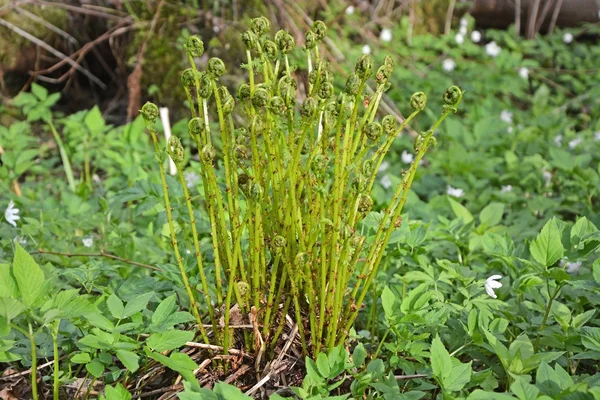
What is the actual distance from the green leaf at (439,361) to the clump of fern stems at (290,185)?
0.69 ft

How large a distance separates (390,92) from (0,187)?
2961mm

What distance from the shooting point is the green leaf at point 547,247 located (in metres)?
1.57

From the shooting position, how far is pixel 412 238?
191 cm

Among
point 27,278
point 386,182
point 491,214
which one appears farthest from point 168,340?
point 386,182

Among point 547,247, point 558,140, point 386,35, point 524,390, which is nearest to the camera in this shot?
point 524,390

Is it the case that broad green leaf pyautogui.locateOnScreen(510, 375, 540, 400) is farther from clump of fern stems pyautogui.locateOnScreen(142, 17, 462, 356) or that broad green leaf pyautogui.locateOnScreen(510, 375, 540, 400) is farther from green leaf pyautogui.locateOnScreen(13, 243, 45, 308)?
green leaf pyautogui.locateOnScreen(13, 243, 45, 308)

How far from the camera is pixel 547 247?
1583mm

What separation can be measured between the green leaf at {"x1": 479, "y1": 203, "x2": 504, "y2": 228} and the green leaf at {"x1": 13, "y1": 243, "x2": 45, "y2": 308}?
1.66 m

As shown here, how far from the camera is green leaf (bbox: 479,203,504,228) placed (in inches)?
94.5

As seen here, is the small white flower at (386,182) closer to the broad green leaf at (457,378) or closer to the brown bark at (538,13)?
the broad green leaf at (457,378)

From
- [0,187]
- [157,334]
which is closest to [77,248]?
[0,187]

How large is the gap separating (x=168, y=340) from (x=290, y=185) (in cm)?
45

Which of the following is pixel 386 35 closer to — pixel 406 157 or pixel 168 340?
pixel 406 157

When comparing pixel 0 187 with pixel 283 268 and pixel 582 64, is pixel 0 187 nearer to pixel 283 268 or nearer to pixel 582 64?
pixel 283 268
